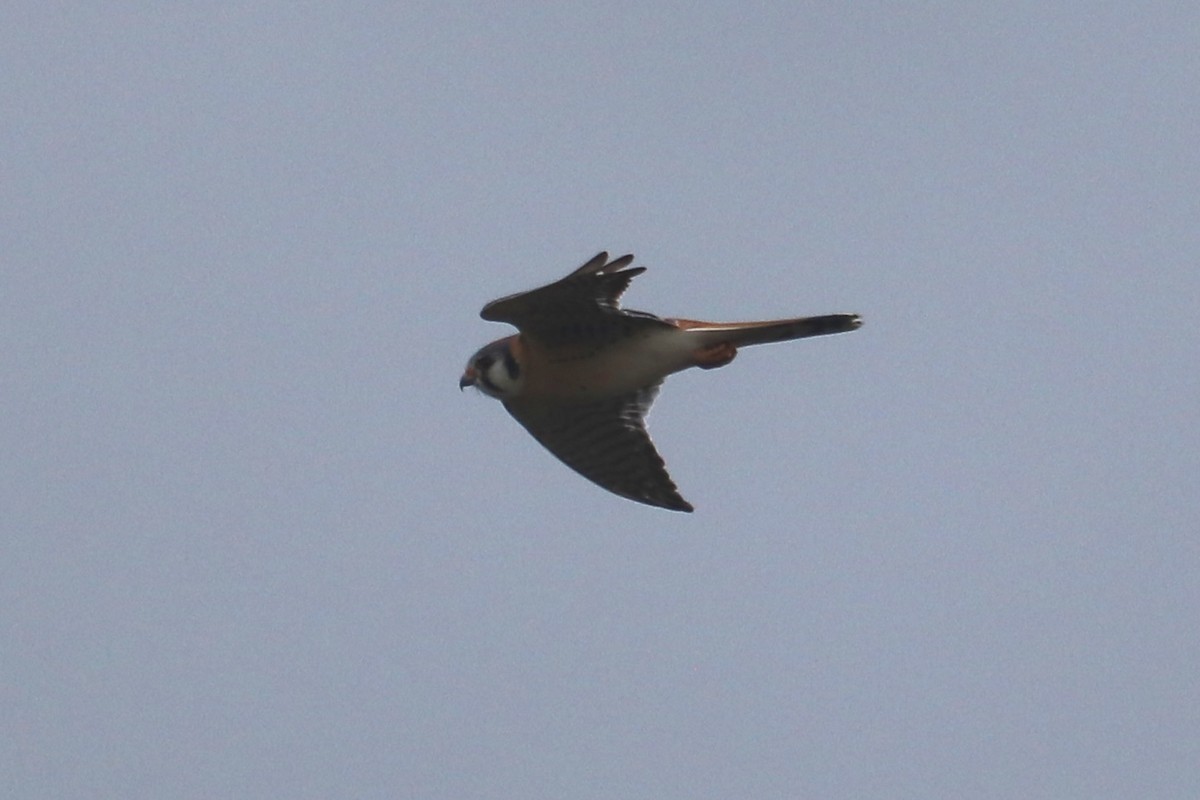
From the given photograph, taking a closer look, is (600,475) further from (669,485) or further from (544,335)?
(544,335)

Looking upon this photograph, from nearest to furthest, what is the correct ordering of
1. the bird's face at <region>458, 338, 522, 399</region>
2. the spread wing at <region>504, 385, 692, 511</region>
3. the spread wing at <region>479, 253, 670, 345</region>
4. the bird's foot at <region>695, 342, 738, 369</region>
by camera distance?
1. the spread wing at <region>479, 253, 670, 345</region>
2. the bird's foot at <region>695, 342, 738, 369</region>
3. the bird's face at <region>458, 338, 522, 399</region>
4. the spread wing at <region>504, 385, 692, 511</region>

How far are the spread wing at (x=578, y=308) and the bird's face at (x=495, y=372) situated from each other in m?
0.49

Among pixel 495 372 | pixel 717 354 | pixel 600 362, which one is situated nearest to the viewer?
pixel 717 354

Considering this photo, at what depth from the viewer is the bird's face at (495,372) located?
12352mm

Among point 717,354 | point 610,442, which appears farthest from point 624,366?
point 610,442

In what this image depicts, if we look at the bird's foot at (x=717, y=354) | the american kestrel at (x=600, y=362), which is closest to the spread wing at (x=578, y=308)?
the american kestrel at (x=600, y=362)

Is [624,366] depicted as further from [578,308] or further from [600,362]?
[578,308]

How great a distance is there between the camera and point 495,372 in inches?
490

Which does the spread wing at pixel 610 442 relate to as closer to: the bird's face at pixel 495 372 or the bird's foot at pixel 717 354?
the bird's face at pixel 495 372

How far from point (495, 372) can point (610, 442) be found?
877 millimetres

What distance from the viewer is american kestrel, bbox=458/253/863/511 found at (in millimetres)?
11445

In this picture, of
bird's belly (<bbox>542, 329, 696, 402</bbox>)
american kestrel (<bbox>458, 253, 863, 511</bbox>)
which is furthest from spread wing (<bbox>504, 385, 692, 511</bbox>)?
bird's belly (<bbox>542, 329, 696, 402</bbox>)

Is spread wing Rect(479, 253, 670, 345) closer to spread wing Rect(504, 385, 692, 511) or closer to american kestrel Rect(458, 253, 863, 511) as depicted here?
american kestrel Rect(458, 253, 863, 511)

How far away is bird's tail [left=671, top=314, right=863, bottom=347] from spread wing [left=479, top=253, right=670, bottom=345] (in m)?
0.28
